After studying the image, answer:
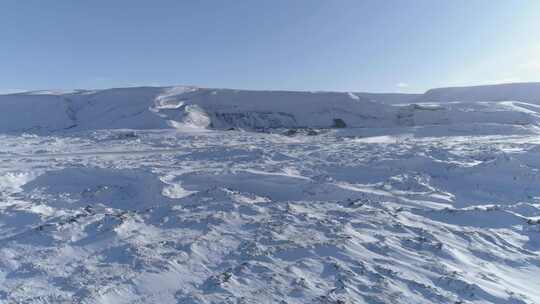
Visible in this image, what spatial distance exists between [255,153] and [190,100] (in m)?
28.8

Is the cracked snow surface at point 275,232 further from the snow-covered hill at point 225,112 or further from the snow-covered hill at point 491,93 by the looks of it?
the snow-covered hill at point 491,93

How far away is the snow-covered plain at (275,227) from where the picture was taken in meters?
5.29

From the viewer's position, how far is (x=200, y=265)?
596cm

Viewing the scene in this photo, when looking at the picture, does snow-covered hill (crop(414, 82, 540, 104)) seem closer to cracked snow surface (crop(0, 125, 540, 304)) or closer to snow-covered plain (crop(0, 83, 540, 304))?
snow-covered plain (crop(0, 83, 540, 304))

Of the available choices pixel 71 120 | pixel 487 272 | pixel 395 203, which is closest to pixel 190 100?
pixel 71 120

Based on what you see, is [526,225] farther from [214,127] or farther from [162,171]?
[214,127]

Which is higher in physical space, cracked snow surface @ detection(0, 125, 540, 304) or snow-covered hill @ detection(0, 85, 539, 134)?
snow-covered hill @ detection(0, 85, 539, 134)

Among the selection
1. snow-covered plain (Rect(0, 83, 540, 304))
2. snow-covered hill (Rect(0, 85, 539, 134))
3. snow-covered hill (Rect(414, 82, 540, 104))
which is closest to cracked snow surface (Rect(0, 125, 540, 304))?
snow-covered plain (Rect(0, 83, 540, 304))

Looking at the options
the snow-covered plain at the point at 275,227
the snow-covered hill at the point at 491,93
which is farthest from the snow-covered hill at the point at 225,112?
the snow-covered plain at the point at 275,227

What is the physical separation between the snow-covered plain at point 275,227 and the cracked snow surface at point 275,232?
29 millimetres

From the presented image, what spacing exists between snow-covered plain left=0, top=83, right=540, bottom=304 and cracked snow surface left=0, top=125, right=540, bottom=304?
3 centimetres

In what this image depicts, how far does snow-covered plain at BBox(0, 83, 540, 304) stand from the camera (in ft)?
17.4

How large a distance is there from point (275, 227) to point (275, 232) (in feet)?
0.83

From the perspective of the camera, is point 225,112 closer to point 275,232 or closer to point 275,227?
point 275,227
